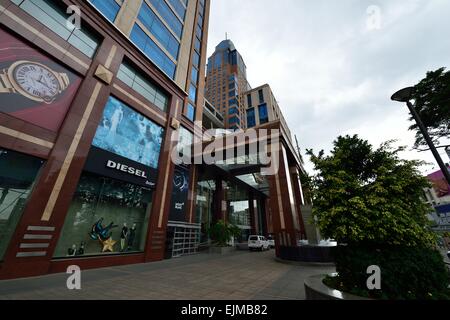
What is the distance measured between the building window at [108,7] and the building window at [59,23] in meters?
2.41

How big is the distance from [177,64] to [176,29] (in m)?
4.97

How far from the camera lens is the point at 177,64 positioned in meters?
21.0

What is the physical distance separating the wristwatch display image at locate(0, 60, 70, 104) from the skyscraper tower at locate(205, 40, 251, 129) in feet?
177

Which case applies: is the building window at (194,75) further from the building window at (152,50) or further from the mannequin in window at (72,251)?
the mannequin in window at (72,251)

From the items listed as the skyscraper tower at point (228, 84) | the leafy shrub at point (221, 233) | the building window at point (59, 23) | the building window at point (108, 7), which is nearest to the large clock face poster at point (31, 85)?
the building window at point (59, 23)

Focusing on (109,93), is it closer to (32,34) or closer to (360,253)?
(32,34)

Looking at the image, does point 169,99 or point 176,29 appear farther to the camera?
point 176,29

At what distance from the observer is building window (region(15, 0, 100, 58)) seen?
1029 centimetres

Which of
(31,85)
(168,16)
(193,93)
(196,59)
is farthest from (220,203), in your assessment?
(168,16)

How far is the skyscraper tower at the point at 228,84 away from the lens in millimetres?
66188

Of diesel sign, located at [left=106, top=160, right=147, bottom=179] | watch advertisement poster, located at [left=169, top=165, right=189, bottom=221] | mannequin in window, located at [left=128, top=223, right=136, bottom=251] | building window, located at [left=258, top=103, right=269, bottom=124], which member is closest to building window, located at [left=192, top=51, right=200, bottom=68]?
watch advertisement poster, located at [left=169, top=165, right=189, bottom=221]

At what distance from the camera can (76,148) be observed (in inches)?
406

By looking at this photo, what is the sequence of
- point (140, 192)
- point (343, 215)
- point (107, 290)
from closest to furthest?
point (343, 215) < point (107, 290) < point (140, 192)

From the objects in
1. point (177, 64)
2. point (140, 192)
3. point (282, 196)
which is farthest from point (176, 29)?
point (282, 196)
